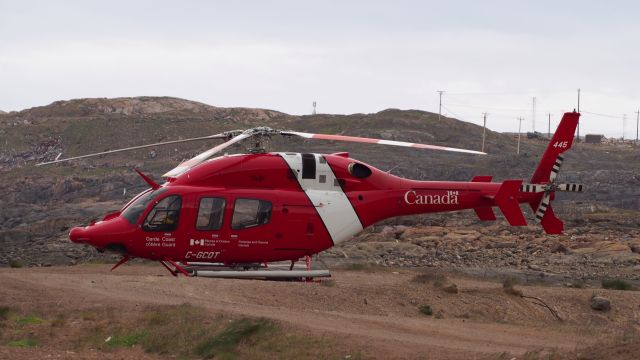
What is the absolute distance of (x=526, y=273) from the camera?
105ft

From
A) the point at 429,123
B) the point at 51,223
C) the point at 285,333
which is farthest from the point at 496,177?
the point at 285,333

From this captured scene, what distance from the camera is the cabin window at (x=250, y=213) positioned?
2075cm

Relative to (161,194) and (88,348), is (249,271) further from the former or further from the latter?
(88,348)

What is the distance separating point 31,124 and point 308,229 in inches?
2729

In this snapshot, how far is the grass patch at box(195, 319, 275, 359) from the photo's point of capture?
15.1m

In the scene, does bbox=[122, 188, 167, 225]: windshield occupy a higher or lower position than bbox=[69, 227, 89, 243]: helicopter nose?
higher

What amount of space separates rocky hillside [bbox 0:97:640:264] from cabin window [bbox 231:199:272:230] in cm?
1615

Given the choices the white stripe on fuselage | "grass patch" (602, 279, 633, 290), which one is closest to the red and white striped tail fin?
the white stripe on fuselage

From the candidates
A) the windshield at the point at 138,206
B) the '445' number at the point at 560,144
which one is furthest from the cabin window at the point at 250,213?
the '445' number at the point at 560,144

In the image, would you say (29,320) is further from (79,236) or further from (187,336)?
(79,236)

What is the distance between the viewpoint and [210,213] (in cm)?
2064

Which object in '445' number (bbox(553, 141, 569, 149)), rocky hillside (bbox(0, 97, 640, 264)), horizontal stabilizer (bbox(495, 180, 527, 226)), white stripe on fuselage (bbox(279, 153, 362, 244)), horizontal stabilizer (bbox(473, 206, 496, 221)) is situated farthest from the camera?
rocky hillside (bbox(0, 97, 640, 264))

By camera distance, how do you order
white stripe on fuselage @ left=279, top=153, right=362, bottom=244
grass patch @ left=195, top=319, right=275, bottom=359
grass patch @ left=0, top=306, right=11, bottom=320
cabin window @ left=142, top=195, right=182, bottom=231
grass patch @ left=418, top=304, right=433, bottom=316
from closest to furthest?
grass patch @ left=195, top=319, right=275, bottom=359, grass patch @ left=0, top=306, right=11, bottom=320, cabin window @ left=142, top=195, right=182, bottom=231, grass patch @ left=418, top=304, right=433, bottom=316, white stripe on fuselage @ left=279, top=153, right=362, bottom=244

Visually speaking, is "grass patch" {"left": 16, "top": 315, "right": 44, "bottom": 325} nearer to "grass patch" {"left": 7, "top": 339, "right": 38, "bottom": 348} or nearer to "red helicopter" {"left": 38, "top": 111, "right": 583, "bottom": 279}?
"grass patch" {"left": 7, "top": 339, "right": 38, "bottom": 348}
